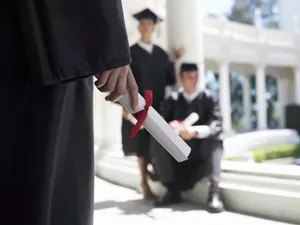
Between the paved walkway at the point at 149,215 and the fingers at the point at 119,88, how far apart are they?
2491 mm

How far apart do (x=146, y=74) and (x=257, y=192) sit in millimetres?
1881

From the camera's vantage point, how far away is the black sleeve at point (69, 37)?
1.10 m

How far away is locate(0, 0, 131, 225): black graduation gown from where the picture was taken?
1105 millimetres

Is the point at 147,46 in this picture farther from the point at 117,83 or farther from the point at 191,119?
the point at 117,83

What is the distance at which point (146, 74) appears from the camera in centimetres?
479

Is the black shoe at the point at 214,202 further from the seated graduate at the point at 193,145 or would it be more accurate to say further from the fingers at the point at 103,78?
the fingers at the point at 103,78

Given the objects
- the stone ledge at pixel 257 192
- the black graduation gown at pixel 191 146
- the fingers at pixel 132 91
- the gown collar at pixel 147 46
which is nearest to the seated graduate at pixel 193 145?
the black graduation gown at pixel 191 146

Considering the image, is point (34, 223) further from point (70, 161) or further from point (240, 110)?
point (240, 110)

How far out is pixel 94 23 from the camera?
1144 millimetres

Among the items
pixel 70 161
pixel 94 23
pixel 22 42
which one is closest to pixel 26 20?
pixel 22 42

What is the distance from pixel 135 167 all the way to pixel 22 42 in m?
4.61

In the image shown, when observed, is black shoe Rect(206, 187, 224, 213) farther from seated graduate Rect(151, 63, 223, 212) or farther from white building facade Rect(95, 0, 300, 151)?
white building facade Rect(95, 0, 300, 151)

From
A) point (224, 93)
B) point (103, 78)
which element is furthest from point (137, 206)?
point (224, 93)

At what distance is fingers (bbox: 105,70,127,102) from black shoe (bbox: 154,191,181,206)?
319cm
